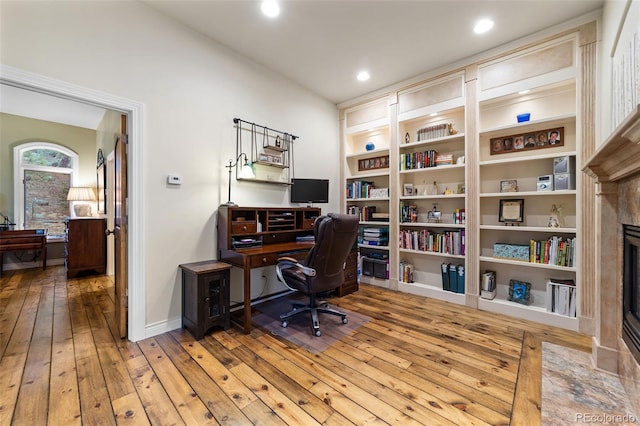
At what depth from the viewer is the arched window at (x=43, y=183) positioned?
4.86 meters

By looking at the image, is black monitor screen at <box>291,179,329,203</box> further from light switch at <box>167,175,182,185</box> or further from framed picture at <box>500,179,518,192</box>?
framed picture at <box>500,179,518,192</box>

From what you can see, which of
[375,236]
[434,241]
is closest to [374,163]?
[375,236]

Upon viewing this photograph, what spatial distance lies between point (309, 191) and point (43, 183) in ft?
18.4

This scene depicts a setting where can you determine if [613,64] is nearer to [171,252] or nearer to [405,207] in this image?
[405,207]

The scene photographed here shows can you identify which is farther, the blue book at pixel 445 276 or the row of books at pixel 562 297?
the blue book at pixel 445 276

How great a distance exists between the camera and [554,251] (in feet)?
8.43

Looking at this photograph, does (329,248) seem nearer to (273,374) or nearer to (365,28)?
(273,374)

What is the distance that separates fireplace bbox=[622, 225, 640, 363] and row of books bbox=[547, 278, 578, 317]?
0.81 meters

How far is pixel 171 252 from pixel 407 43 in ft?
10.7

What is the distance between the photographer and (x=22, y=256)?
187 inches

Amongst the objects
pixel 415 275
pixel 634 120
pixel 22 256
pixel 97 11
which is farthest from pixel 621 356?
pixel 22 256

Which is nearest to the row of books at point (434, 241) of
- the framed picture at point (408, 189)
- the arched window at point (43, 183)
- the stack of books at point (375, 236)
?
the stack of books at point (375, 236)

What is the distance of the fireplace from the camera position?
1.55 meters

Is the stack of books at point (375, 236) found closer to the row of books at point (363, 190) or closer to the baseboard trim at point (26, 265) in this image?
the row of books at point (363, 190)
